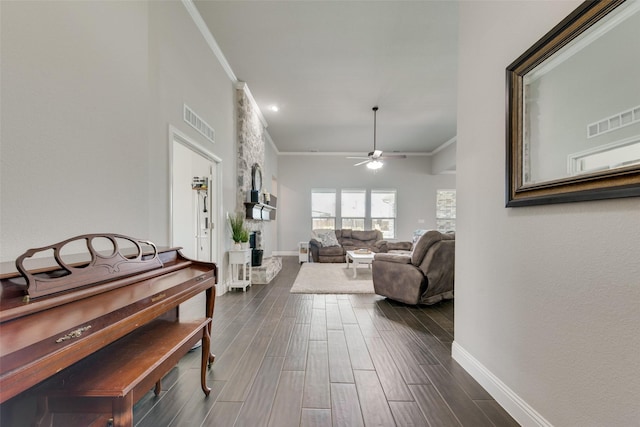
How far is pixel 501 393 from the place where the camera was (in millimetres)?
1488

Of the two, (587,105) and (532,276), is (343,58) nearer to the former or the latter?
(587,105)

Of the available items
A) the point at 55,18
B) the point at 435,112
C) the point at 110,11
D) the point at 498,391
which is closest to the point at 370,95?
the point at 435,112

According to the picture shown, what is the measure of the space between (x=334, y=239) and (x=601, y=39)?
6382 millimetres

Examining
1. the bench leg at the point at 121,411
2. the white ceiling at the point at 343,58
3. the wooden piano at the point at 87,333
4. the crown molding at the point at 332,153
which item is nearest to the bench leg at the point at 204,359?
the wooden piano at the point at 87,333

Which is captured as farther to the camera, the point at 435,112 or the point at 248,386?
the point at 435,112

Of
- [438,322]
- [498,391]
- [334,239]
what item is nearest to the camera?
[498,391]

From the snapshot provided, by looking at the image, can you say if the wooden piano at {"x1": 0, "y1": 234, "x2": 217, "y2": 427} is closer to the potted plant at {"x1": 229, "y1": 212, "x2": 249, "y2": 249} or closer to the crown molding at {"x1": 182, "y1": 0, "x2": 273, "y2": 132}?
the potted plant at {"x1": 229, "y1": 212, "x2": 249, "y2": 249}

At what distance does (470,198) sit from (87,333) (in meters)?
2.21

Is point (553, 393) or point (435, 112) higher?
point (435, 112)

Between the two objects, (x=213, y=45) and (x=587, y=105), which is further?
(x=213, y=45)

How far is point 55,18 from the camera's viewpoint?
1332 mm

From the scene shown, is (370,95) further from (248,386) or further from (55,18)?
(248,386)

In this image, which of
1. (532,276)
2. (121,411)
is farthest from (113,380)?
(532,276)

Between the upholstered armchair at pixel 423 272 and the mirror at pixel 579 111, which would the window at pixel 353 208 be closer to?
the upholstered armchair at pixel 423 272
